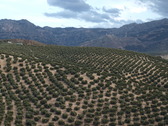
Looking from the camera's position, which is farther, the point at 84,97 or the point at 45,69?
the point at 45,69

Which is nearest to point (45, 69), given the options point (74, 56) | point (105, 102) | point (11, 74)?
point (11, 74)

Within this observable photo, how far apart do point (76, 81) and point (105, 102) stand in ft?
31.0

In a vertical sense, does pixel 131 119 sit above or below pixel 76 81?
below

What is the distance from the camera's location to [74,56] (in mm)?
94188

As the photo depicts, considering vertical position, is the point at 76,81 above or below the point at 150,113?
above

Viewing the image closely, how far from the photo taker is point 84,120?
3198cm

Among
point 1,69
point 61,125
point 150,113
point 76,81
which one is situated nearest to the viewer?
point 61,125

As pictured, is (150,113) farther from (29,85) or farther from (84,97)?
(29,85)

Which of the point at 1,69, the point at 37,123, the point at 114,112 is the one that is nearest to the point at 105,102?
the point at 114,112

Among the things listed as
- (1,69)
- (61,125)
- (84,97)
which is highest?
(1,69)

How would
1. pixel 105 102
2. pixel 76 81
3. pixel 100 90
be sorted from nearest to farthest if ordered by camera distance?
1. pixel 105 102
2. pixel 100 90
3. pixel 76 81

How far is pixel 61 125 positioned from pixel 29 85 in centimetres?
1416

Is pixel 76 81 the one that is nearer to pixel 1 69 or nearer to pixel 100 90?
pixel 100 90

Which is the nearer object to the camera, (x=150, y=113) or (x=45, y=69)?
(x=150, y=113)
